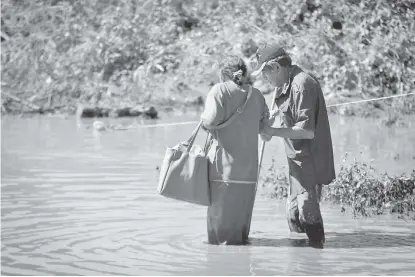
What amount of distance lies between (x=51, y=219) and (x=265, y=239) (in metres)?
Answer: 2.32

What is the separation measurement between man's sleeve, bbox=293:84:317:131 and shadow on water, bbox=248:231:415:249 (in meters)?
1.04

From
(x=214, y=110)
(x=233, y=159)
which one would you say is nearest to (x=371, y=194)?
(x=233, y=159)

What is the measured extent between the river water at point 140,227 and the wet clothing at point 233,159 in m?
0.31

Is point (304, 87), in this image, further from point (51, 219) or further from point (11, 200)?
point (11, 200)

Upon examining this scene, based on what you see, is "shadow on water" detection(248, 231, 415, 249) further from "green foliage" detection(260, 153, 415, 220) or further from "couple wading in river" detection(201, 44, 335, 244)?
"green foliage" detection(260, 153, 415, 220)

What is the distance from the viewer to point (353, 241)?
7.95 metres

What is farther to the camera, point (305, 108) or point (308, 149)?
point (308, 149)

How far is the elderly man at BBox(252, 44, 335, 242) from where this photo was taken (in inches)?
291

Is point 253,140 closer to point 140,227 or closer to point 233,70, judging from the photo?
point 233,70

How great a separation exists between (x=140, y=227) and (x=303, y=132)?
2150mm

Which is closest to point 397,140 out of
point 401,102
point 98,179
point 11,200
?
point 401,102

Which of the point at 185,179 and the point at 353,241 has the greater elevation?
the point at 185,179

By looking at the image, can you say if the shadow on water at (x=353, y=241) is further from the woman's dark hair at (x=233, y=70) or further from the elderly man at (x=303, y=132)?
the woman's dark hair at (x=233, y=70)

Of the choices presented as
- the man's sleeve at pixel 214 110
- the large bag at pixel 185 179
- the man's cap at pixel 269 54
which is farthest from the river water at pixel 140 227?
the man's cap at pixel 269 54
